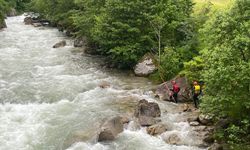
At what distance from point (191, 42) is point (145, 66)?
480 centimetres

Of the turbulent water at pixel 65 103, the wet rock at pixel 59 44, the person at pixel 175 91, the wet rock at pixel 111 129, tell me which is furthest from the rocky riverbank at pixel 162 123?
the wet rock at pixel 59 44

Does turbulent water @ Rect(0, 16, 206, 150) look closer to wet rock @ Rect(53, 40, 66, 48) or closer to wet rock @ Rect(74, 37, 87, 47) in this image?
wet rock @ Rect(53, 40, 66, 48)

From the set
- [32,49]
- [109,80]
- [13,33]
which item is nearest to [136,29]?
[109,80]

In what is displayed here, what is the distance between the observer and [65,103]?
94.4 feet

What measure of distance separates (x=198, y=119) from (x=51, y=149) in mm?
9656

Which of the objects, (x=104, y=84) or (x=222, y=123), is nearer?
(x=222, y=123)

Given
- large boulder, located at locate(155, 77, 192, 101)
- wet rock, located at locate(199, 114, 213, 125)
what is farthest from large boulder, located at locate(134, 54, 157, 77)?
wet rock, located at locate(199, 114, 213, 125)

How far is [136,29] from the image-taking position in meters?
36.0

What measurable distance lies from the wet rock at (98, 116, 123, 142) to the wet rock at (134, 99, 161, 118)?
1885 mm

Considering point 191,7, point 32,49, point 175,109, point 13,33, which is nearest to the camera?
point 175,109

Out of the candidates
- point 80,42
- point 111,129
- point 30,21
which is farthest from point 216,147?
point 30,21

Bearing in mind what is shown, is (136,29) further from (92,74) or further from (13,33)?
(13,33)

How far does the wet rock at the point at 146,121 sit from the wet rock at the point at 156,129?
53 centimetres

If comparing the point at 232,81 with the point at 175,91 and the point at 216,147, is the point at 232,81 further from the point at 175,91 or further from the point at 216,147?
the point at 175,91
